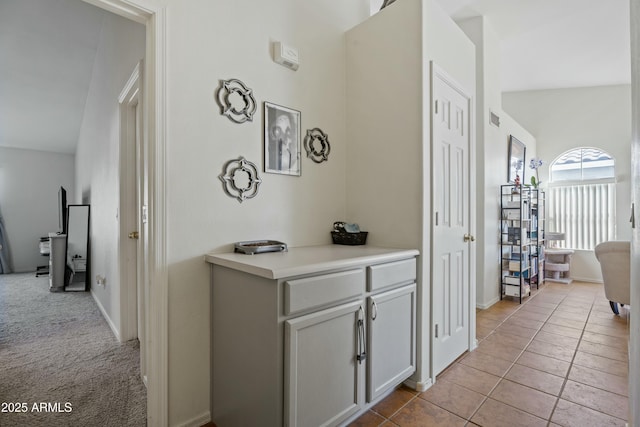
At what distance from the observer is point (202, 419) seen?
164 centimetres

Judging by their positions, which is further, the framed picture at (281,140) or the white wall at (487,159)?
the white wall at (487,159)

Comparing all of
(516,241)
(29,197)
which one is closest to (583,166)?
(516,241)

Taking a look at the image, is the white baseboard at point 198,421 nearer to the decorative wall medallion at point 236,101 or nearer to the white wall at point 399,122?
the white wall at point 399,122

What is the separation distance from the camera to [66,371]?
83.7 inches

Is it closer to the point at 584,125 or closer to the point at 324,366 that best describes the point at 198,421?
the point at 324,366

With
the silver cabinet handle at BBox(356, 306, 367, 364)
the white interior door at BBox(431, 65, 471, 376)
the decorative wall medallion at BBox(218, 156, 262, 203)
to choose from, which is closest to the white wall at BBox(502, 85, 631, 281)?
the white interior door at BBox(431, 65, 471, 376)

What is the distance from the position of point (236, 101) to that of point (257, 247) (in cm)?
86

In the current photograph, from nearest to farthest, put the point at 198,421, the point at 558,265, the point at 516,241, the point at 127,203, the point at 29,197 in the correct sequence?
the point at 198,421 → the point at 127,203 → the point at 516,241 → the point at 558,265 → the point at 29,197

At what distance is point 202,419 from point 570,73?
22.4ft

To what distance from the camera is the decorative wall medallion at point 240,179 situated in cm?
175

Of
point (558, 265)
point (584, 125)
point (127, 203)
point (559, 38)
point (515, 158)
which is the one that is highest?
point (559, 38)

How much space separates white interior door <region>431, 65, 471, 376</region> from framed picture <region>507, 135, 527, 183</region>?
257 cm

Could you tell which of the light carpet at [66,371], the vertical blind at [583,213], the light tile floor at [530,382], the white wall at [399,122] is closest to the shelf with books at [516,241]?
the light tile floor at [530,382]

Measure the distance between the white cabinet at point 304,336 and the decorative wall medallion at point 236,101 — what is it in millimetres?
825
